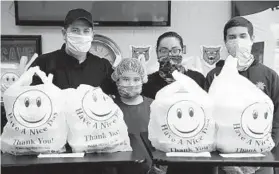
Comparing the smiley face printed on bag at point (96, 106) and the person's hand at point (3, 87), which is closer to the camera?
the smiley face printed on bag at point (96, 106)

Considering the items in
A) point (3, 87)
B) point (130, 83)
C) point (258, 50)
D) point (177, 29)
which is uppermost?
point (177, 29)

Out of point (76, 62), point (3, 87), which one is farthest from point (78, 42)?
point (3, 87)

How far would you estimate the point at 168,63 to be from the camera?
6.31 feet

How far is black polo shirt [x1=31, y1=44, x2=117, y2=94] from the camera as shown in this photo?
190cm

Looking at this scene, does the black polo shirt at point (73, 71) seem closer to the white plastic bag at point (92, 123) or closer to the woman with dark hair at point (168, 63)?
the woman with dark hair at point (168, 63)

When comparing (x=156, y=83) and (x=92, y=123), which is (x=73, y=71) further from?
(x=92, y=123)

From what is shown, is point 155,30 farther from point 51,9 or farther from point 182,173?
point 182,173

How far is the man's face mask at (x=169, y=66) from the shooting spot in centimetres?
192

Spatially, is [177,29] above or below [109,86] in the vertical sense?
above

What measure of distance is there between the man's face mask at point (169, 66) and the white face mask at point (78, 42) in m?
0.38

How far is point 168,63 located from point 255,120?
30.5 inches

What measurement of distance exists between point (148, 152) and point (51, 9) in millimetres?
2119

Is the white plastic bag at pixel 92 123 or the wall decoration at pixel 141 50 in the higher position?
the wall decoration at pixel 141 50

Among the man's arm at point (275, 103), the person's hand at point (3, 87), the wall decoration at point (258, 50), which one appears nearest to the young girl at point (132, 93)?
the man's arm at point (275, 103)
